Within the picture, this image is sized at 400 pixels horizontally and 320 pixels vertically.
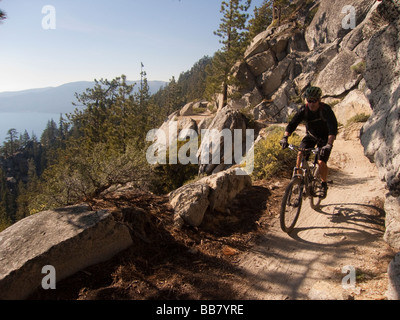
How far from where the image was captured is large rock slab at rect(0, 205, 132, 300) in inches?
119

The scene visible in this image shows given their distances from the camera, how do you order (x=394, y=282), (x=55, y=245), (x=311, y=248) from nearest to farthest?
(x=394, y=282) < (x=55, y=245) < (x=311, y=248)

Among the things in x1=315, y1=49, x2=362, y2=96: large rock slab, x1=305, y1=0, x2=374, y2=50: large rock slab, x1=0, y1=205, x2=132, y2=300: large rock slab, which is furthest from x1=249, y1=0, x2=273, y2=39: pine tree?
x1=0, y1=205, x2=132, y2=300: large rock slab

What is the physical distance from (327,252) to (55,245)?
4.09 m

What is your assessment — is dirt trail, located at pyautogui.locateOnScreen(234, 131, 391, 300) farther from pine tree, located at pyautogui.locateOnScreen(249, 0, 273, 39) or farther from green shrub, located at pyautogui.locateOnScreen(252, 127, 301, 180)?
pine tree, located at pyautogui.locateOnScreen(249, 0, 273, 39)

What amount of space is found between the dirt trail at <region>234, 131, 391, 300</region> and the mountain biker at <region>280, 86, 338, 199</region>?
787 millimetres

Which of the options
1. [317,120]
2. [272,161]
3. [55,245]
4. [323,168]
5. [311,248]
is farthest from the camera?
[272,161]

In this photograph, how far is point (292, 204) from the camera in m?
4.71

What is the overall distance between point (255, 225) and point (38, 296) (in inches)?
148

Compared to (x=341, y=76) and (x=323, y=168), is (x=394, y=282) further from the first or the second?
(x=341, y=76)

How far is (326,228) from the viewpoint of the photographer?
4848mm

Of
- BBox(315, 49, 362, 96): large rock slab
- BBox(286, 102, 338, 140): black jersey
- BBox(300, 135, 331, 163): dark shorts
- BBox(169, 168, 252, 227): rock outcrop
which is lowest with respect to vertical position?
BBox(169, 168, 252, 227): rock outcrop

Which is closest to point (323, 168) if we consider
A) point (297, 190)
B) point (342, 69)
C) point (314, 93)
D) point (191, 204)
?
point (297, 190)

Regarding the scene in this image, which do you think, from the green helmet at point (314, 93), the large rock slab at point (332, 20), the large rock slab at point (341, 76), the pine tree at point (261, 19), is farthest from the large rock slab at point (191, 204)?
the pine tree at point (261, 19)
